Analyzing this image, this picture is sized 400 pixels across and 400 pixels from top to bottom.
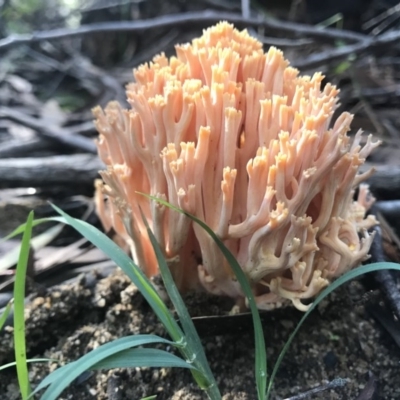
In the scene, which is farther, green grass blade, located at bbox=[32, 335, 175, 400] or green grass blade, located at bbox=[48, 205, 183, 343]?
green grass blade, located at bbox=[48, 205, 183, 343]

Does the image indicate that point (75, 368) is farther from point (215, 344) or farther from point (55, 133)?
point (55, 133)

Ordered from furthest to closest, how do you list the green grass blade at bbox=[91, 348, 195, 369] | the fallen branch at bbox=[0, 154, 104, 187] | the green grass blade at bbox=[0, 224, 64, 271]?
the fallen branch at bbox=[0, 154, 104, 187], the green grass blade at bbox=[0, 224, 64, 271], the green grass blade at bbox=[91, 348, 195, 369]

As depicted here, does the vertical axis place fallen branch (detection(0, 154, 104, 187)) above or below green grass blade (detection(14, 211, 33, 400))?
above

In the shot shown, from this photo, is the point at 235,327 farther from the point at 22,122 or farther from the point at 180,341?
the point at 22,122

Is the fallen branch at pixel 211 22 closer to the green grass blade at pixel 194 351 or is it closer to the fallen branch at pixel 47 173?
the fallen branch at pixel 47 173

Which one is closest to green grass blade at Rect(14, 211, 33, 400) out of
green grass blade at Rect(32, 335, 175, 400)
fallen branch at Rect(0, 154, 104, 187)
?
green grass blade at Rect(32, 335, 175, 400)

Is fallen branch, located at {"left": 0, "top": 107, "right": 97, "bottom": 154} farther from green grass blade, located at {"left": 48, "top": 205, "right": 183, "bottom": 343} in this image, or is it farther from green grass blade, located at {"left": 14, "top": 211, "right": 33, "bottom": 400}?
green grass blade, located at {"left": 14, "top": 211, "right": 33, "bottom": 400}

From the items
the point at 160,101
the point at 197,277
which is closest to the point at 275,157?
the point at 160,101
